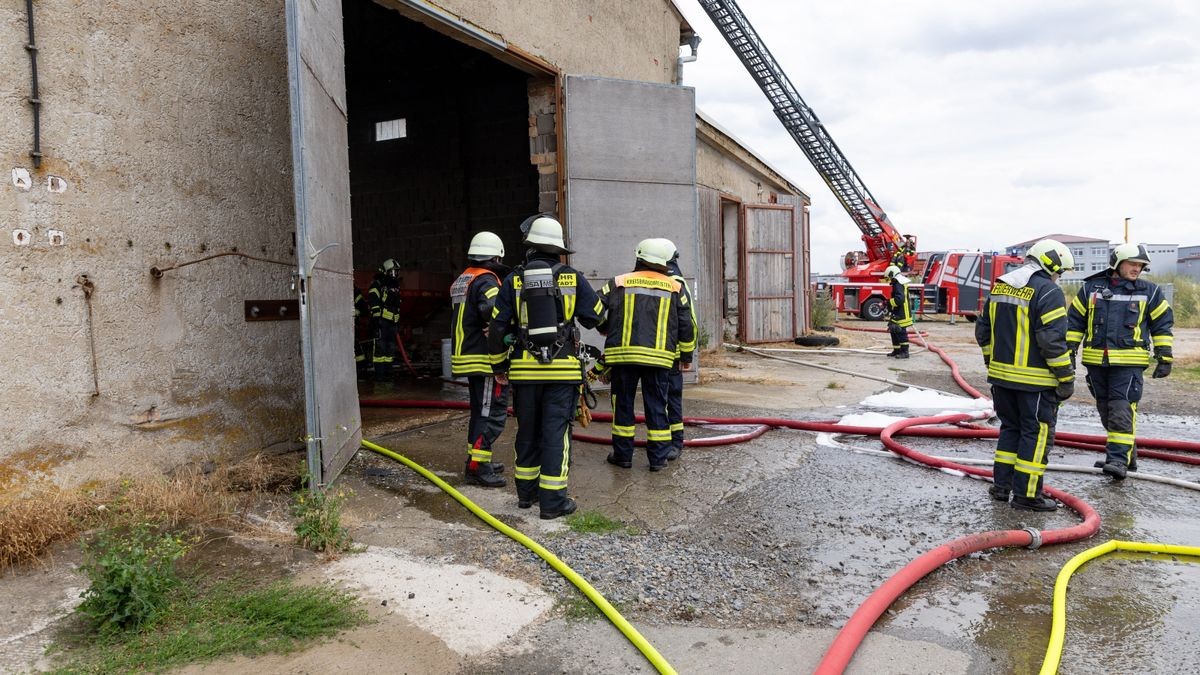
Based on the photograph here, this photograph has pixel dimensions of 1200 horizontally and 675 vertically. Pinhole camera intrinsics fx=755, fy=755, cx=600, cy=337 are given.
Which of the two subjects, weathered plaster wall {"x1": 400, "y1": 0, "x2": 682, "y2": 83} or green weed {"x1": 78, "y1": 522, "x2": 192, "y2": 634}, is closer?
green weed {"x1": 78, "y1": 522, "x2": 192, "y2": 634}

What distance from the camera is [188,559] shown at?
3475 millimetres

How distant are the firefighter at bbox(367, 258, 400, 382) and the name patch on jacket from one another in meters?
7.03

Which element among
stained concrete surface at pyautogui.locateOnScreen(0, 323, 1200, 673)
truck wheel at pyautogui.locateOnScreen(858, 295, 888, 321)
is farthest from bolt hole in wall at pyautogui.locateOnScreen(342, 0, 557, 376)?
truck wheel at pyautogui.locateOnScreen(858, 295, 888, 321)

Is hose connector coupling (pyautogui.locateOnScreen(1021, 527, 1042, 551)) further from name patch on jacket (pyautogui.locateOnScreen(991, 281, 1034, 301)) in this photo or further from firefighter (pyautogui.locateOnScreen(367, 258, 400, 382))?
firefighter (pyautogui.locateOnScreen(367, 258, 400, 382))

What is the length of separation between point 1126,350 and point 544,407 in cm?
399

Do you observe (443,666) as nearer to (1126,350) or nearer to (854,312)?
(1126,350)

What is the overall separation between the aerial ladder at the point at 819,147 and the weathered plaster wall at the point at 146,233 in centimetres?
1773

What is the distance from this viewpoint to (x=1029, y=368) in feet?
14.8

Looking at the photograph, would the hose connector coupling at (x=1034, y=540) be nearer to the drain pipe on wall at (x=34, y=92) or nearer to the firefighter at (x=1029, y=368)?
the firefighter at (x=1029, y=368)

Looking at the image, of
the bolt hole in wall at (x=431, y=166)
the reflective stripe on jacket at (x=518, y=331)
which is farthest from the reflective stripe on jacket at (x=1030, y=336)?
the bolt hole in wall at (x=431, y=166)

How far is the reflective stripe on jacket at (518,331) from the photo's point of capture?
4277 mm

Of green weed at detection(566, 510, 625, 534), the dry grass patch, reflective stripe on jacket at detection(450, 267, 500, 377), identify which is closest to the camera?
the dry grass patch

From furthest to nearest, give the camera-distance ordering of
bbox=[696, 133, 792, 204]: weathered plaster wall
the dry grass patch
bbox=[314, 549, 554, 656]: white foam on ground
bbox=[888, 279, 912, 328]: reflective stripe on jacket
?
bbox=[696, 133, 792, 204]: weathered plaster wall → bbox=[888, 279, 912, 328]: reflective stripe on jacket → the dry grass patch → bbox=[314, 549, 554, 656]: white foam on ground

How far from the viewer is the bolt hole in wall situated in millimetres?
10609
